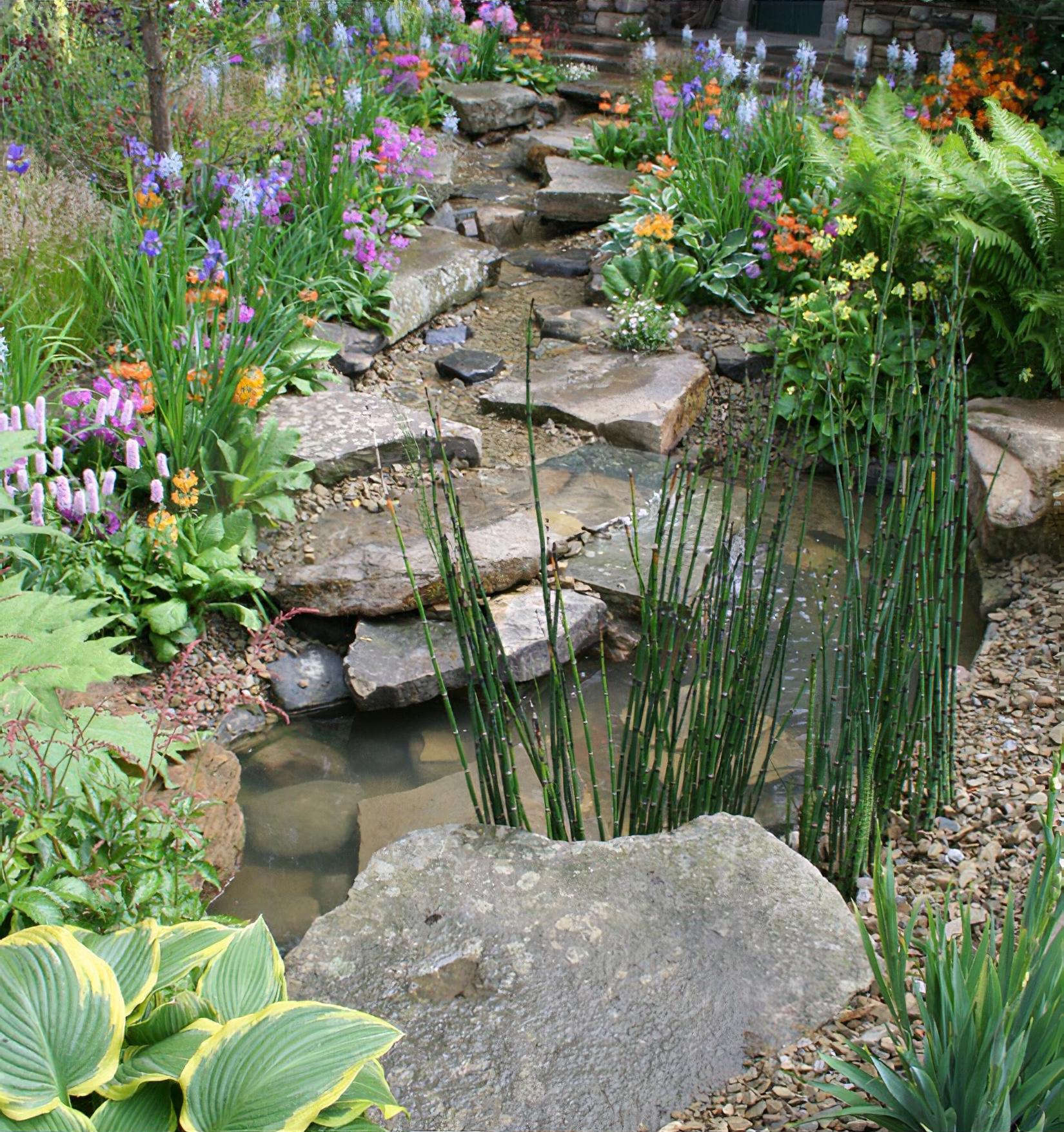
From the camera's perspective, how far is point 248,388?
129 inches

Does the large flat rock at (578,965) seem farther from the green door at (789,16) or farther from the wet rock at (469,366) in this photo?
the green door at (789,16)

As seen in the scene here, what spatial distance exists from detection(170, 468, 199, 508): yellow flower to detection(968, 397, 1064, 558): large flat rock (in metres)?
2.16

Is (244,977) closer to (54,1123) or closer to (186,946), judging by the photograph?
(186,946)

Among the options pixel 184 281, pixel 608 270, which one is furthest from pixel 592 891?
pixel 608 270

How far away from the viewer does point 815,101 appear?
5609 millimetres

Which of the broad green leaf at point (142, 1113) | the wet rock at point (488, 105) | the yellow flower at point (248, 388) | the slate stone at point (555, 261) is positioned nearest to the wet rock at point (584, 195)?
the slate stone at point (555, 261)

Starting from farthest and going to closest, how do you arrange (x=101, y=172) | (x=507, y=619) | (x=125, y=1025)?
(x=101, y=172)
(x=507, y=619)
(x=125, y=1025)

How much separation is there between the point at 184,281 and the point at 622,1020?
2681 mm

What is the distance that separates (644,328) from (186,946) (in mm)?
3590

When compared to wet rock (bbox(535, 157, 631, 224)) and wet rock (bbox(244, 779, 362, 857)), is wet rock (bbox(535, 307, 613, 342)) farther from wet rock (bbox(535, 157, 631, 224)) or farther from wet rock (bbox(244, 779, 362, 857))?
wet rock (bbox(244, 779, 362, 857))

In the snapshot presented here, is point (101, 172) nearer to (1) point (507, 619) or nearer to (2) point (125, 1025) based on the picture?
(1) point (507, 619)

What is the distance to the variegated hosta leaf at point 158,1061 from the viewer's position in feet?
4.29

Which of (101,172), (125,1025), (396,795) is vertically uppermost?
(101,172)

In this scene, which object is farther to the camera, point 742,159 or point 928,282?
point 742,159
